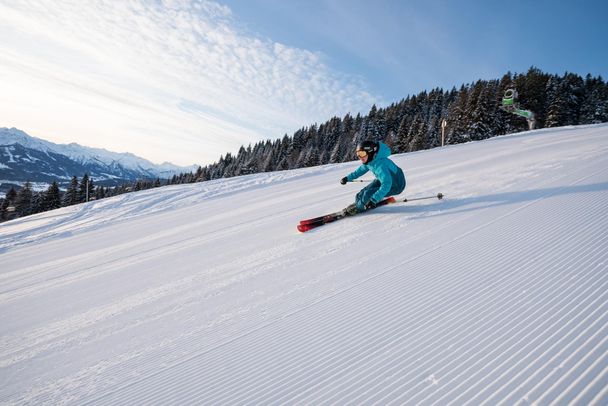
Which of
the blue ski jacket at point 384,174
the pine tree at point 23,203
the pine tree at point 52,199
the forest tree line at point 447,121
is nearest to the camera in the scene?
the blue ski jacket at point 384,174

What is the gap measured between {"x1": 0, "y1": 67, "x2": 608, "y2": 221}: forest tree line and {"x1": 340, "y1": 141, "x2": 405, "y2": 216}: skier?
37.2 m

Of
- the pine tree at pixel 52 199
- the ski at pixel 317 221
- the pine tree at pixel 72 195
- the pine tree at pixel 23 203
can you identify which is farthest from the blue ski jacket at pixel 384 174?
the pine tree at pixel 23 203

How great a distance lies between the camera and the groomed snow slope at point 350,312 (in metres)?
2.11

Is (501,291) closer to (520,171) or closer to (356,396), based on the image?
(356,396)

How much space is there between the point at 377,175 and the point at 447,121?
58806 millimetres

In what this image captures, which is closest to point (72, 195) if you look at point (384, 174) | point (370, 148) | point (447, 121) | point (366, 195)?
point (366, 195)

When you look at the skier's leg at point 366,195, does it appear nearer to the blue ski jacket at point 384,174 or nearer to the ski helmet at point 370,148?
the blue ski jacket at point 384,174

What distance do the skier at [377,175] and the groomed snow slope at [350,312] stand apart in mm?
346

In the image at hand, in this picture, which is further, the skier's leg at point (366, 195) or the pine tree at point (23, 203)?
the pine tree at point (23, 203)

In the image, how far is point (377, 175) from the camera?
5859 millimetres

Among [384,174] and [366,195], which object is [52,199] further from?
[384,174]

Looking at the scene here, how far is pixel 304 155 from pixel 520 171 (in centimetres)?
6847

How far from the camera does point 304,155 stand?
245ft

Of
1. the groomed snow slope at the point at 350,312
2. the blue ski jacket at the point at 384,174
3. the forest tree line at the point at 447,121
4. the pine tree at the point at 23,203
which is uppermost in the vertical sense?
the forest tree line at the point at 447,121
